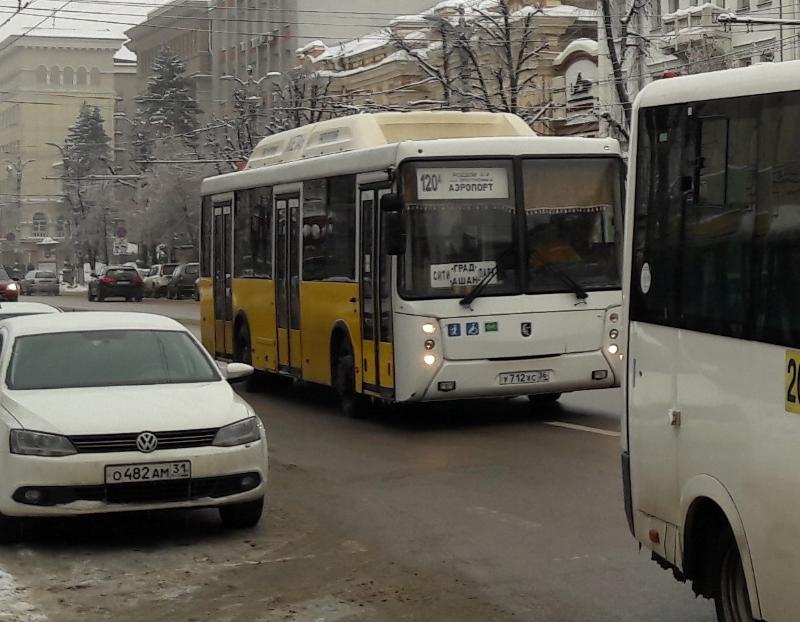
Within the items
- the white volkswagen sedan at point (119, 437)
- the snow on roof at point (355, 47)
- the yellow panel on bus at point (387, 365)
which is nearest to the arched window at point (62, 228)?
the snow on roof at point (355, 47)

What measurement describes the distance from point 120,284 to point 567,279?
57.1 m

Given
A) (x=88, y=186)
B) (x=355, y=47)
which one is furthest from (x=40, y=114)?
(x=355, y=47)

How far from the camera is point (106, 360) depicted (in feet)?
35.2

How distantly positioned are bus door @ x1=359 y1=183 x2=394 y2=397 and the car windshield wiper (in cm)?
149

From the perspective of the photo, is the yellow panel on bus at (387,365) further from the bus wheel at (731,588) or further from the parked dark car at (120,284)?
the parked dark car at (120,284)

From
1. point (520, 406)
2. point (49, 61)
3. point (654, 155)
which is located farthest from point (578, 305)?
point (49, 61)

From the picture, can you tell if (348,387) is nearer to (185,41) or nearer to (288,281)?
(288,281)

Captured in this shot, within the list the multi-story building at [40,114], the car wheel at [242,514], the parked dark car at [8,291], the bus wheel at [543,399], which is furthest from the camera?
the multi-story building at [40,114]

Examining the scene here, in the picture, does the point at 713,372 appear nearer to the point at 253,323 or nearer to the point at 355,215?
the point at 355,215

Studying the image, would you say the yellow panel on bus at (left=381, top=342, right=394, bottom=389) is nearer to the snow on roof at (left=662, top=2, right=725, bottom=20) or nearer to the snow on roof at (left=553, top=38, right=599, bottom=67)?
the snow on roof at (left=662, top=2, right=725, bottom=20)

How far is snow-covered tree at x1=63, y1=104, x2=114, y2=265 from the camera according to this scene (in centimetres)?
10119

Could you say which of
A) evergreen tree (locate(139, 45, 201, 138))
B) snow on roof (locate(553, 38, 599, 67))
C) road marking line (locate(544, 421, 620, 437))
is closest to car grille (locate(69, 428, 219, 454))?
road marking line (locate(544, 421, 620, 437))

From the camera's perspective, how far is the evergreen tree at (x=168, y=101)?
108000 mm

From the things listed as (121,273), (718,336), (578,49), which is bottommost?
(121,273)
